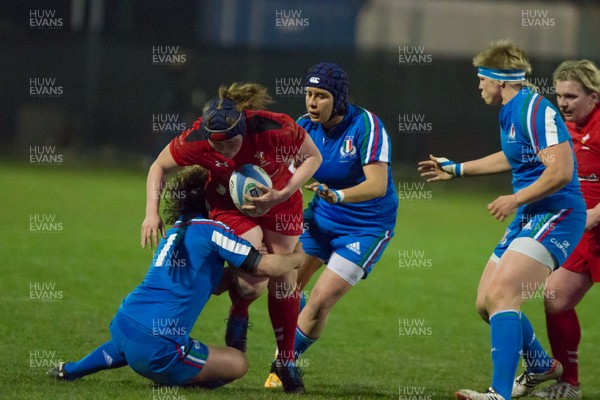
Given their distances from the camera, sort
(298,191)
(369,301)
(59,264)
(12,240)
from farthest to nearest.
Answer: (12,240) → (59,264) → (369,301) → (298,191)

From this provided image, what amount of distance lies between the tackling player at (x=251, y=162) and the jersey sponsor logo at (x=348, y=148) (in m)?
0.52

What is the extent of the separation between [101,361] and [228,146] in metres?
1.41

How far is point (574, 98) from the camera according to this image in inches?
253

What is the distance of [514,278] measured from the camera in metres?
5.55

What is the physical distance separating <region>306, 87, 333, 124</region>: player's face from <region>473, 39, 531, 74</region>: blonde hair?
3.73 feet

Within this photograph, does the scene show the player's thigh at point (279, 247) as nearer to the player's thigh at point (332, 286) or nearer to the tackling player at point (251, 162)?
the tackling player at point (251, 162)

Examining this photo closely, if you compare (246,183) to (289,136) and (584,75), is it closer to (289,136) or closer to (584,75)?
(289,136)

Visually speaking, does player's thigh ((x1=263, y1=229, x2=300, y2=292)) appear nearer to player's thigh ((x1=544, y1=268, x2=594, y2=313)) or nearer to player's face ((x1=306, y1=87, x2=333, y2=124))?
player's face ((x1=306, y1=87, x2=333, y2=124))

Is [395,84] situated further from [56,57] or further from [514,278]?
[514,278]

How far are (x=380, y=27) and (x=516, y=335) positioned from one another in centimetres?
1681

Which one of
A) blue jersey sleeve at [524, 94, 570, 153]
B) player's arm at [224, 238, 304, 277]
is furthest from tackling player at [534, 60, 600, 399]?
player's arm at [224, 238, 304, 277]

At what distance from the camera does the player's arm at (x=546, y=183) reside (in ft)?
17.7

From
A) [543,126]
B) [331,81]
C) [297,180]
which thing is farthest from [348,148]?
[543,126]

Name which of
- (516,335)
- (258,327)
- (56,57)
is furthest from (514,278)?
(56,57)
